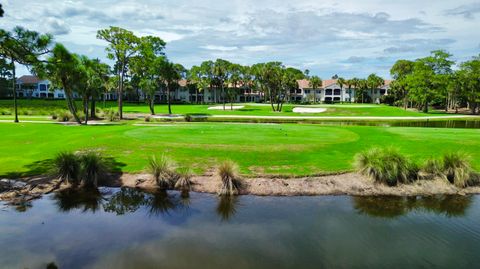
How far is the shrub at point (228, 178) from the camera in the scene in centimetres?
1608

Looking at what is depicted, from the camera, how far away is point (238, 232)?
38.7 feet

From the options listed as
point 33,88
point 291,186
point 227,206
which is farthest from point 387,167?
point 33,88

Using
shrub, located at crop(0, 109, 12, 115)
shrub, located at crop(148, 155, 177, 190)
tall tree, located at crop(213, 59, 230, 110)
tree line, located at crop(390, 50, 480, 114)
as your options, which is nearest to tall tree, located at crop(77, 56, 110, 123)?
shrub, located at crop(0, 109, 12, 115)

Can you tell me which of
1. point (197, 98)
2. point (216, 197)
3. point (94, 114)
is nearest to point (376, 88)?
point (197, 98)

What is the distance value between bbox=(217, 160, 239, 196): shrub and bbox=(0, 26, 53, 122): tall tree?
29.1ft

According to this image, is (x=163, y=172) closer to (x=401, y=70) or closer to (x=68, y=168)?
(x=68, y=168)

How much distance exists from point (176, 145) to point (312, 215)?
1248cm

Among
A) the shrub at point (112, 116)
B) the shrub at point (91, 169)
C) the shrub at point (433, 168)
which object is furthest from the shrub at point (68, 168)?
the shrub at point (112, 116)

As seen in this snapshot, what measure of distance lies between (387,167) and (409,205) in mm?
2738

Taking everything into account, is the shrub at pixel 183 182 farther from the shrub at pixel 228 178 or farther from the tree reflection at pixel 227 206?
the tree reflection at pixel 227 206

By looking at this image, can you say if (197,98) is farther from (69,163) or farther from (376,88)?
(69,163)

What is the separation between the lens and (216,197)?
15.7 metres

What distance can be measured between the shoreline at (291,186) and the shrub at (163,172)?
359 mm

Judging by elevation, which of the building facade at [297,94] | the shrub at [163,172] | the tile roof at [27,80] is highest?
the tile roof at [27,80]
